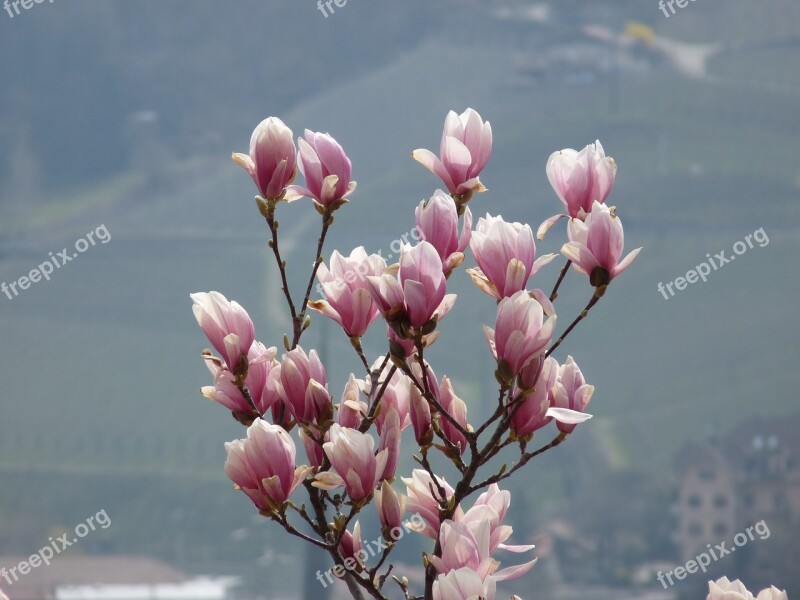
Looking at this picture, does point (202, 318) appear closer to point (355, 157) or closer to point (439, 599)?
point (439, 599)

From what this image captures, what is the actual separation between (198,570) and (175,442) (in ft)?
12.5

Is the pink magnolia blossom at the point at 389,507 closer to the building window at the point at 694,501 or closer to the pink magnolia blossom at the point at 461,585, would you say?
the pink magnolia blossom at the point at 461,585

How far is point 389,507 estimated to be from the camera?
80 cm

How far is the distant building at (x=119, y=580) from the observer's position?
89.7ft

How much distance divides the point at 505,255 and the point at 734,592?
0.95 feet

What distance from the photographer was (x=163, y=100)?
1638 inches

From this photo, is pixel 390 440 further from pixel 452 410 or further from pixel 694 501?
pixel 694 501

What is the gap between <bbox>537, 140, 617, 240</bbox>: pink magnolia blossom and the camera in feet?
2.67

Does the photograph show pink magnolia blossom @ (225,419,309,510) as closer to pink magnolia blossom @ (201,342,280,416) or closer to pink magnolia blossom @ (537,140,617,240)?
pink magnolia blossom @ (201,342,280,416)

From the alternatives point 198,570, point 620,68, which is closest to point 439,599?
point 198,570

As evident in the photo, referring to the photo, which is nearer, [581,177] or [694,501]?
[581,177]

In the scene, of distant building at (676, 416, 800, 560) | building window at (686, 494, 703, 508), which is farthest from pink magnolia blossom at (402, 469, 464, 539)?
building window at (686, 494, 703, 508)

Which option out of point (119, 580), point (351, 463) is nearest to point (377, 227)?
point (119, 580)

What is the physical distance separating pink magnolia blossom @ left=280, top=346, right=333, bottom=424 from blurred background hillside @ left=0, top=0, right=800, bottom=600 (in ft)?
80.3
